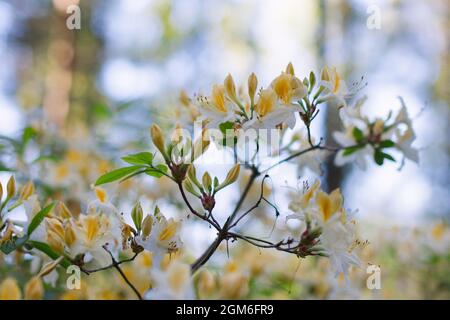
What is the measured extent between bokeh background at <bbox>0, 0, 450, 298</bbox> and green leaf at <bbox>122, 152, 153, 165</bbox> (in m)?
0.95

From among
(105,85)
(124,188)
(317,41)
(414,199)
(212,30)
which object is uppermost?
(212,30)

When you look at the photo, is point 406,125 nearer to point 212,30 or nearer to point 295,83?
point 295,83

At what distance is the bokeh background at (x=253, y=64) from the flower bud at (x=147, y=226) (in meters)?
0.97

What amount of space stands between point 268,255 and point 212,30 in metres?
5.82

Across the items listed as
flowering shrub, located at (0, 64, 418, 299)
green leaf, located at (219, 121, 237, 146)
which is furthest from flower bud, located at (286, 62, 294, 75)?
green leaf, located at (219, 121, 237, 146)

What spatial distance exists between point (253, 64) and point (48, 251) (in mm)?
5537

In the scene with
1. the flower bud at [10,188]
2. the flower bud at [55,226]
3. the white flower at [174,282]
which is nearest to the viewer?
the white flower at [174,282]

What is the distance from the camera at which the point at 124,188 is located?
1306 millimetres

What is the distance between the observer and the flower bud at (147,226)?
0.69 metres

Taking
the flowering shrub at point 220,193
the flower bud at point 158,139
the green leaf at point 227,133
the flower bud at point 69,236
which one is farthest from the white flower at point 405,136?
the flower bud at point 69,236

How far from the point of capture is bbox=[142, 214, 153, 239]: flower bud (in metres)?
0.69

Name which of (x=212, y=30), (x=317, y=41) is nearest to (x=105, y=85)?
(x=317, y=41)

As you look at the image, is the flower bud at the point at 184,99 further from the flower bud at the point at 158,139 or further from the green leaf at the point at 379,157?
the green leaf at the point at 379,157

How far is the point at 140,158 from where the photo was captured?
0.69 meters
